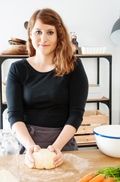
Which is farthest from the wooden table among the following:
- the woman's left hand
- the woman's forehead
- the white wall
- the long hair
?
the white wall

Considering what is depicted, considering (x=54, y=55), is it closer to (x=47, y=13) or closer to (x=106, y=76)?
(x=47, y=13)

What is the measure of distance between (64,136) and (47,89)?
9.1 inches

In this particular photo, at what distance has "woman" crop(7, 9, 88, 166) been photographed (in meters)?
1.43

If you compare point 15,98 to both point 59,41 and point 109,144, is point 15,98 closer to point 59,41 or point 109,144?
point 59,41

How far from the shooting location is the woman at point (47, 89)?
1433 mm

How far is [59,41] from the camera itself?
1498 millimetres

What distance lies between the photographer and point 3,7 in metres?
2.71

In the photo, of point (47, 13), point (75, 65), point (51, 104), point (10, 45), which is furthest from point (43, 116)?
point (10, 45)

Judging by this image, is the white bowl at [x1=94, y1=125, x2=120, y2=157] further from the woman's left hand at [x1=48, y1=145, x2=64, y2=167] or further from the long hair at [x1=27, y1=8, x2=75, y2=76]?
the long hair at [x1=27, y1=8, x2=75, y2=76]

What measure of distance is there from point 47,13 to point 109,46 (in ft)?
5.21

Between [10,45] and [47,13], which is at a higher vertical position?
[47,13]

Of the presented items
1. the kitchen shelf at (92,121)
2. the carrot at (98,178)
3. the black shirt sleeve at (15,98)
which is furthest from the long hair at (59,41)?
the kitchen shelf at (92,121)

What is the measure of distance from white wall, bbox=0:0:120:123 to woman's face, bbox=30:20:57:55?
1359mm

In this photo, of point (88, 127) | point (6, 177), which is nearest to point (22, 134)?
point (6, 177)
